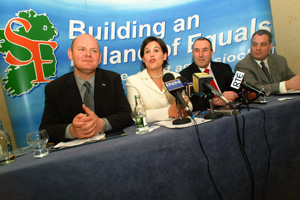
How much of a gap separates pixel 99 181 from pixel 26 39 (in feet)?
7.12

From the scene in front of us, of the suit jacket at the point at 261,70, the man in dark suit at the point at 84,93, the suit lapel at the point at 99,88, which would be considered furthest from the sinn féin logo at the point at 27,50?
the suit jacket at the point at 261,70

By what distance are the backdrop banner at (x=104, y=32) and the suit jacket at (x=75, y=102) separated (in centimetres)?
81

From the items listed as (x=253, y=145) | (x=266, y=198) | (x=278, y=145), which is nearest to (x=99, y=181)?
(x=253, y=145)

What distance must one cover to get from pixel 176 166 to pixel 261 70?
217 centimetres

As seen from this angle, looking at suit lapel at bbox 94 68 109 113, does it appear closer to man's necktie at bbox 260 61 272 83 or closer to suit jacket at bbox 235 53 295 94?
suit jacket at bbox 235 53 295 94

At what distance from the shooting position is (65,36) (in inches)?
101

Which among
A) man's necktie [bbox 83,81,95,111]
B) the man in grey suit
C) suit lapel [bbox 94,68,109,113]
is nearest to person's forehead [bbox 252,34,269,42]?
the man in grey suit

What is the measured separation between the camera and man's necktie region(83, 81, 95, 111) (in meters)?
1.85

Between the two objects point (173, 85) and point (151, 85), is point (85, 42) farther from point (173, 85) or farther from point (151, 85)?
point (173, 85)

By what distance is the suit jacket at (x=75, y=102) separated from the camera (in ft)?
5.61

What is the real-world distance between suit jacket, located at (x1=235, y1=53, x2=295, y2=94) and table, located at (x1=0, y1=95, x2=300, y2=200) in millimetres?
1028

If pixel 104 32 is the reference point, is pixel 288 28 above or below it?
above

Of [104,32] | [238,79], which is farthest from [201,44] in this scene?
[104,32]

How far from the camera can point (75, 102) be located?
1797mm
